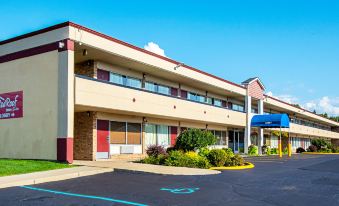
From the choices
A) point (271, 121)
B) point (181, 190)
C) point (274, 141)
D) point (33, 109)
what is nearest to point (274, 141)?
point (274, 141)

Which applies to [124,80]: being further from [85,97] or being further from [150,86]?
[85,97]

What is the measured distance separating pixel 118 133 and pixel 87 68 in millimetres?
4567

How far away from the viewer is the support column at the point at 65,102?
19125 mm

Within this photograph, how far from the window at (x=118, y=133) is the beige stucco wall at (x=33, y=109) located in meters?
5.32

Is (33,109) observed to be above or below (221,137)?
above

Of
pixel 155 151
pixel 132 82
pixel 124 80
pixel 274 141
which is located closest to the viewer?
pixel 155 151

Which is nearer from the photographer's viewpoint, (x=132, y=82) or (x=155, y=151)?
(x=155, y=151)

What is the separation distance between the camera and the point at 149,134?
28.4 metres

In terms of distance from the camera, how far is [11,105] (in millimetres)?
22250

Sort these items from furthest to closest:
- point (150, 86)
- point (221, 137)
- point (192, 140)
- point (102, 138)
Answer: point (221, 137) < point (150, 86) < point (102, 138) < point (192, 140)

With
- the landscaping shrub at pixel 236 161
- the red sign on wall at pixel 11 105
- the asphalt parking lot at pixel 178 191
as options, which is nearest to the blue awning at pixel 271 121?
the landscaping shrub at pixel 236 161

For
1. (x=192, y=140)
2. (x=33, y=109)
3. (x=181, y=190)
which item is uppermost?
(x=33, y=109)

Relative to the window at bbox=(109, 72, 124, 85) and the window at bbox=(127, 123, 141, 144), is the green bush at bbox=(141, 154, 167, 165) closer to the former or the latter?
the window at bbox=(127, 123, 141, 144)

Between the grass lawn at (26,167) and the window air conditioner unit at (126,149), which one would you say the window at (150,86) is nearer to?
the window air conditioner unit at (126,149)
